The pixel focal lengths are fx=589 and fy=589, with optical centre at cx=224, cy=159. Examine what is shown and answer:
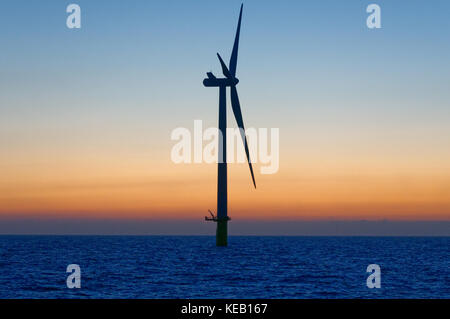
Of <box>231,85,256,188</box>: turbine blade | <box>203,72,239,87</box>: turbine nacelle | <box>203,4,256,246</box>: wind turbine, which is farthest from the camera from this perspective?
<box>203,72,239,87</box>: turbine nacelle

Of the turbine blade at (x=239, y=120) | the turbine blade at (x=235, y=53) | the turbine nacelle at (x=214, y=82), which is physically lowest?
the turbine blade at (x=239, y=120)

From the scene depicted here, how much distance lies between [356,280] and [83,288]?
30.6 metres

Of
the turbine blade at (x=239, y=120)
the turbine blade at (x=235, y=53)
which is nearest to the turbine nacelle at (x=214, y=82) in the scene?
the turbine blade at (x=235, y=53)

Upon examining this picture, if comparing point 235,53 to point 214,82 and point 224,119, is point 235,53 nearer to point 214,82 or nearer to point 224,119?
point 214,82

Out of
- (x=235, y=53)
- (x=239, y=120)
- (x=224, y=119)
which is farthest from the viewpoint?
(x=224, y=119)

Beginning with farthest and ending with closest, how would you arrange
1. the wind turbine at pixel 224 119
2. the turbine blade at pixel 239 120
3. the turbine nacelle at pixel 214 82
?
the turbine nacelle at pixel 214 82 → the wind turbine at pixel 224 119 → the turbine blade at pixel 239 120

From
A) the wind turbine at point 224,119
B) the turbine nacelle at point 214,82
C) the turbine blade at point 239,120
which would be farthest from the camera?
the turbine nacelle at point 214,82

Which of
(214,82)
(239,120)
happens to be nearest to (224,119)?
(214,82)

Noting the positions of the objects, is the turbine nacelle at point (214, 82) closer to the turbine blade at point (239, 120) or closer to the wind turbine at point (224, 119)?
the wind turbine at point (224, 119)

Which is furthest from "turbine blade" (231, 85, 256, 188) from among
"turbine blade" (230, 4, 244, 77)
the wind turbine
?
"turbine blade" (230, 4, 244, 77)

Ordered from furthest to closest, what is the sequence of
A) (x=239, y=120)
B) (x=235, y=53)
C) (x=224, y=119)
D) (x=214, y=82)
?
(x=214, y=82)
(x=224, y=119)
(x=235, y=53)
(x=239, y=120)

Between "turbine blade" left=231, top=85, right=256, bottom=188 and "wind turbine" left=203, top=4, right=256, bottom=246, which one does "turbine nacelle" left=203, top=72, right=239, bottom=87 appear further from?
"turbine blade" left=231, top=85, right=256, bottom=188
